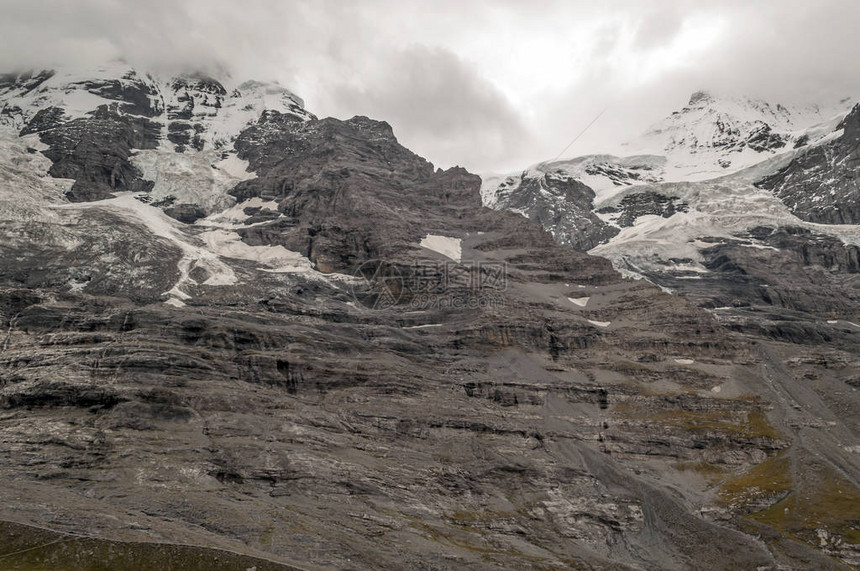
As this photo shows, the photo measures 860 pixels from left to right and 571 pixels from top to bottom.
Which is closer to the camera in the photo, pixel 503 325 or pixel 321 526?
pixel 321 526

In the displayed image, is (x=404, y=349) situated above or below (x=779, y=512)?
above

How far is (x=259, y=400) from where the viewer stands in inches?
5207

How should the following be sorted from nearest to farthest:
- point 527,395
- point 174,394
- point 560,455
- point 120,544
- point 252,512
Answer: point 120,544
point 252,512
point 174,394
point 560,455
point 527,395

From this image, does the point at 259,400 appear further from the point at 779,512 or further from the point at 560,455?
the point at 779,512

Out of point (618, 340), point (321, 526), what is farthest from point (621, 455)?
point (321, 526)

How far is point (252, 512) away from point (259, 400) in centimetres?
3673

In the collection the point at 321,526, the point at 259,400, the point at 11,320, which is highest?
the point at 11,320

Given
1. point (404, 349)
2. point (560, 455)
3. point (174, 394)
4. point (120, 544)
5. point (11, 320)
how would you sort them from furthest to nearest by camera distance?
1. point (404, 349)
2. point (11, 320)
3. point (560, 455)
4. point (174, 394)
5. point (120, 544)

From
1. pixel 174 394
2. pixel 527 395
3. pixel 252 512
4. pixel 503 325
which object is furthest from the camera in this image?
pixel 503 325

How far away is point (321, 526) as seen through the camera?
9750 centimetres

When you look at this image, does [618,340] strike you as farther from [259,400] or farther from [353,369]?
[259,400]

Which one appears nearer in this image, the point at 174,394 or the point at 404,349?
the point at 174,394

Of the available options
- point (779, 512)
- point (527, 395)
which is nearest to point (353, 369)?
point (527, 395)

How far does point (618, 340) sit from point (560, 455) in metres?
58.9
